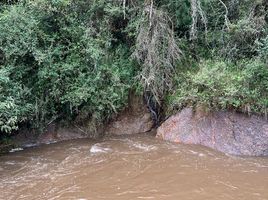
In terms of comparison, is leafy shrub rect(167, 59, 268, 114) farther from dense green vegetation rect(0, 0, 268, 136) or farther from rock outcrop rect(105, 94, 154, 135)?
rock outcrop rect(105, 94, 154, 135)

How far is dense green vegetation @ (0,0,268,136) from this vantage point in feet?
21.2

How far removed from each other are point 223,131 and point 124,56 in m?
2.59

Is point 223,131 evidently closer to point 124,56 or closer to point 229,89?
point 229,89

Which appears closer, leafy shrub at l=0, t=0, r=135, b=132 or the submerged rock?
the submerged rock

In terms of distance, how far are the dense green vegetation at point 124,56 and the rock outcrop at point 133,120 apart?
0.79ft

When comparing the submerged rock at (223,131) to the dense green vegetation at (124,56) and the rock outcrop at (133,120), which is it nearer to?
the dense green vegetation at (124,56)

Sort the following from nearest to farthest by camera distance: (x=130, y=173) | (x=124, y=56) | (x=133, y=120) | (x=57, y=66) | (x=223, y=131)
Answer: (x=130, y=173) → (x=223, y=131) → (x=57, y=66) → (x=133, y=120) → (x=124, y=56)

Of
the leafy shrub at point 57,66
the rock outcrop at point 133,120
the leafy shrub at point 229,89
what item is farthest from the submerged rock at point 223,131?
the leafy shrub at point 57,66

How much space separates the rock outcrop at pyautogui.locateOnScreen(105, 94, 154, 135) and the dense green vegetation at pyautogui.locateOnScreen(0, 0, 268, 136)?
0.79 feet

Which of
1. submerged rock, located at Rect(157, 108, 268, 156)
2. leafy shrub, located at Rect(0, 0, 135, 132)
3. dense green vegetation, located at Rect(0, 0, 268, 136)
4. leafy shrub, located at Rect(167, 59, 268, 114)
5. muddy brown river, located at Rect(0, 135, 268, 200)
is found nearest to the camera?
muddy brown river, located at Rect(0, 135, 268, 200)

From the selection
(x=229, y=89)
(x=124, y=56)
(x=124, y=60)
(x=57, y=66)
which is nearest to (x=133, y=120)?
(x=124, y=60)

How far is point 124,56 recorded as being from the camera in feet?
25.0

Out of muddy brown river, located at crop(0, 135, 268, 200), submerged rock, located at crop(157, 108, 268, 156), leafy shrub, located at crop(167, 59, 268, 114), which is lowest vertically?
muddy brown river, located at crop(0, 135, 268, 200)

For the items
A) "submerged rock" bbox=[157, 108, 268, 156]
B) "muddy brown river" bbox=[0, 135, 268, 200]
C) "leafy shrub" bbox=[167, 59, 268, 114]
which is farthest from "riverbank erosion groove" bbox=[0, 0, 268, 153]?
"muddy brown river" bbox=[0, 135, 268, 200]
